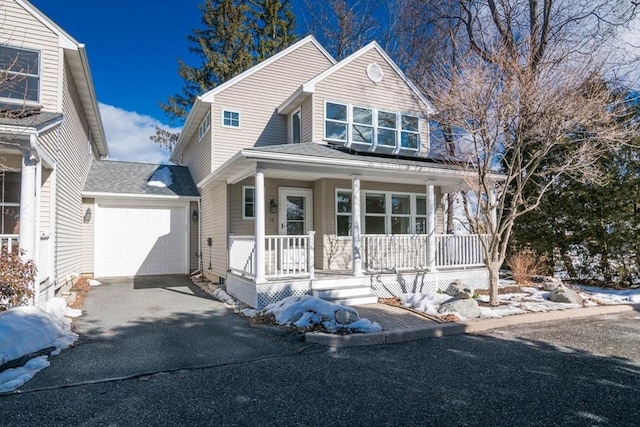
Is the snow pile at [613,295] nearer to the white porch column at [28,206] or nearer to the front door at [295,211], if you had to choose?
the front door at [295,211]

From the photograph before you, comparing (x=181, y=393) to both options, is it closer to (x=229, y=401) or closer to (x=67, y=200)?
(x=229, y=401)

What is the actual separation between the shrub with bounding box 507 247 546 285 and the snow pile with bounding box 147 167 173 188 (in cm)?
1145

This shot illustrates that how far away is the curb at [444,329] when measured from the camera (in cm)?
568

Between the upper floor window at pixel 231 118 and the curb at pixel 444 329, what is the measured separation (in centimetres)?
780

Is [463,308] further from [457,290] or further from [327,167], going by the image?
[327,167]

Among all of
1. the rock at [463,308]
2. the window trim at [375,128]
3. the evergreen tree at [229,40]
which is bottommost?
the rock at [463,308]

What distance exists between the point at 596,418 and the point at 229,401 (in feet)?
10.9

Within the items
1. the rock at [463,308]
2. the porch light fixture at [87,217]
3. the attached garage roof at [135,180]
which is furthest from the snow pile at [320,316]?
the porch light fixture at [87,217]

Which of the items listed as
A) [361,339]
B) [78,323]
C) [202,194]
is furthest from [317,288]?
[202,194]

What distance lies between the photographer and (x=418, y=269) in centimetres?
952

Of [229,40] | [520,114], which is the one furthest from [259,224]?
[229,40]

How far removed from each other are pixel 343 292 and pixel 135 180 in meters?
9.18

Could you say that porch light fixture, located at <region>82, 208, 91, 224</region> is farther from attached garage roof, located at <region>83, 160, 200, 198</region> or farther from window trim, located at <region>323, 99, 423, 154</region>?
window trim, located at <region>323, 99, 423, 154</region>

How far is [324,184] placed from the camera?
10359mm
